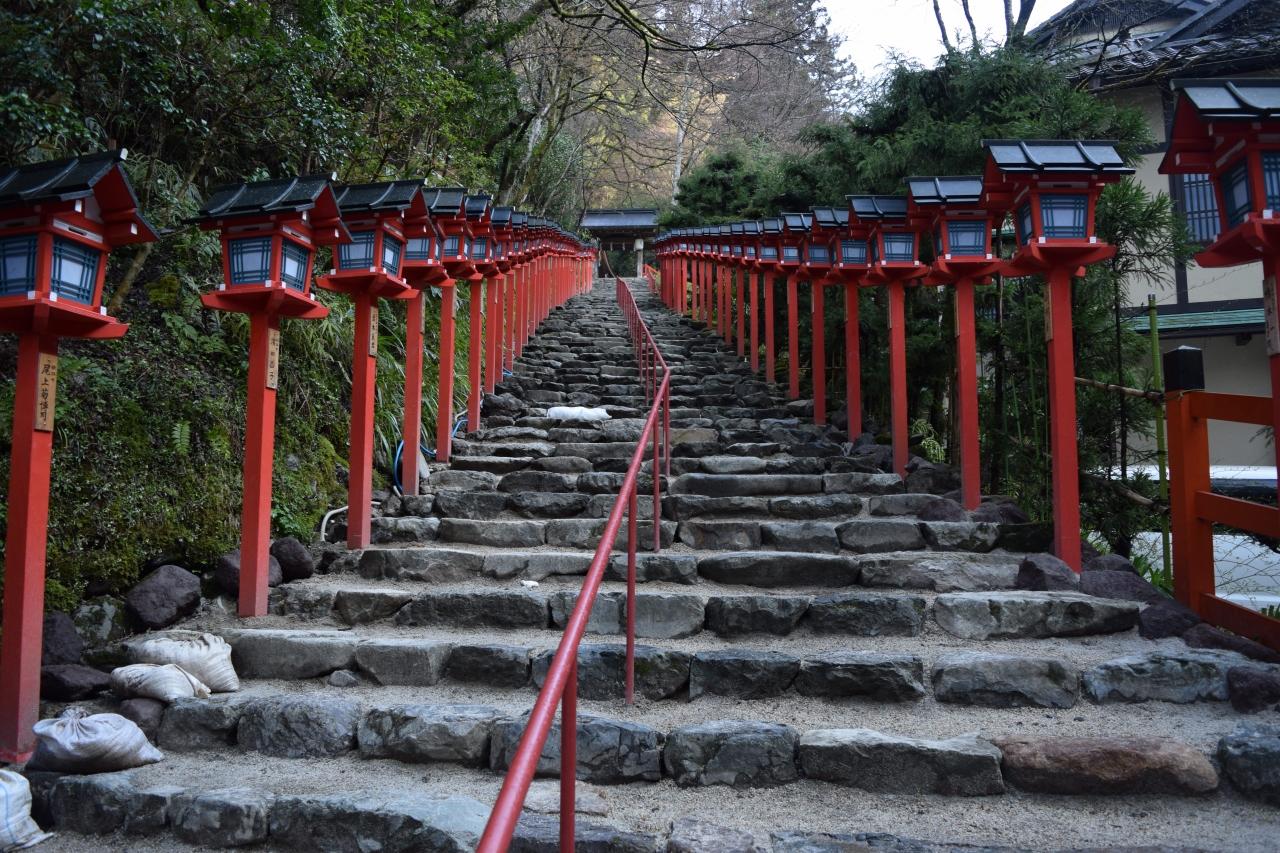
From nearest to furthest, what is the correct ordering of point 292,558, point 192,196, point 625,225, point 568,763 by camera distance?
1. point 568,763
2. point 292,558
3. point 192,196
4. point 625,225

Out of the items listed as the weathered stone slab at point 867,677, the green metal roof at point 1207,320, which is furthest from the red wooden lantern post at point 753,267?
the weathered stone slab at point 867,677

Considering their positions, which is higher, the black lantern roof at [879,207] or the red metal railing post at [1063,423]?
the black lantern roof at [879,207]

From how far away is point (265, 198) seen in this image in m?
3.88

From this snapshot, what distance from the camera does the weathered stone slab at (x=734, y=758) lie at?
9.40ft

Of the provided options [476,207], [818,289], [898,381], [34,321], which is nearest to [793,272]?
[818,289]

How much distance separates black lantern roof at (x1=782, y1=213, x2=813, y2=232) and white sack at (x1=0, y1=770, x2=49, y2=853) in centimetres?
732

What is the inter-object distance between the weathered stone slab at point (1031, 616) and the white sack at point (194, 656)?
329 cm

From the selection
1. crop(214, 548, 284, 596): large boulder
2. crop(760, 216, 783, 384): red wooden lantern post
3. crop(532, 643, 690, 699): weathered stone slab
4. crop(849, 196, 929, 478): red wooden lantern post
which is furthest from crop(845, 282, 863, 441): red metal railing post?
crop(214, 548, 284, 596): large boulder

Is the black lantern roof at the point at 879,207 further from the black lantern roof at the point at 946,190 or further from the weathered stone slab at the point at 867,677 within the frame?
the weathered stone slab at the point at 867,677

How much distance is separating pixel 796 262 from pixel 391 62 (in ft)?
15.0

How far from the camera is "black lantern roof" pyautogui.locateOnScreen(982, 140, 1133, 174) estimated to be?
4203mm

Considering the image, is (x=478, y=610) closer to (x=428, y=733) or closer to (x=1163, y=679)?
(x=428, y=733)

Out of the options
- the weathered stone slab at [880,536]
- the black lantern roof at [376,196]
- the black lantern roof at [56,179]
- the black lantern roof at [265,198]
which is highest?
the black lantern roof at [376,196]

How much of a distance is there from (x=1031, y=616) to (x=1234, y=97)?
7.77ft
